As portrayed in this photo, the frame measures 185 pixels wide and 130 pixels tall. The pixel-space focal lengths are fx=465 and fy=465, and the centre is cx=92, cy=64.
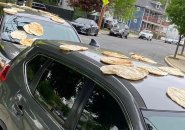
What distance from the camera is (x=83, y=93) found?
133 inches

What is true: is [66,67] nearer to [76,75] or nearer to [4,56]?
[76,75]

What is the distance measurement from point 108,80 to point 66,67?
0.67 metres

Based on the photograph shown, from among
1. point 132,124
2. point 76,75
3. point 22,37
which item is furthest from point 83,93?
point 22,37

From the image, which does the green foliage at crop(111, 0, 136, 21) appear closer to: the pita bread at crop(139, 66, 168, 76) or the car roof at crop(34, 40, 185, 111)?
the pita bread at crop(139, 66, 168, 76)

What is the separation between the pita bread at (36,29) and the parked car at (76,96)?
3896 mm

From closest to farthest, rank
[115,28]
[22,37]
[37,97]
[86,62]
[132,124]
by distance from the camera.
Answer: [132,124], [86,62], [37,97], [22,37], [115,28]

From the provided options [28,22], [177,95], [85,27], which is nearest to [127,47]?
[85,27]

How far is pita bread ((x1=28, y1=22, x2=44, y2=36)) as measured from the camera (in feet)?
28.2

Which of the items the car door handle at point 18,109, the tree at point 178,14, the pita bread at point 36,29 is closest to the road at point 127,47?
the tree at point 178,14

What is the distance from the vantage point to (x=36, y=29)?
28.3ft

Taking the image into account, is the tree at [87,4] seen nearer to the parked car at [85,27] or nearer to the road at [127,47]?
the road at [127,47]

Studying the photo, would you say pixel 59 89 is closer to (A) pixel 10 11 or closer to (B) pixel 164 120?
(B) pixel 164 120

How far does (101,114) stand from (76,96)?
36cm

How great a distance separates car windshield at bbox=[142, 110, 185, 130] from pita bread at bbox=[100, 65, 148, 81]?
0.38 metres
